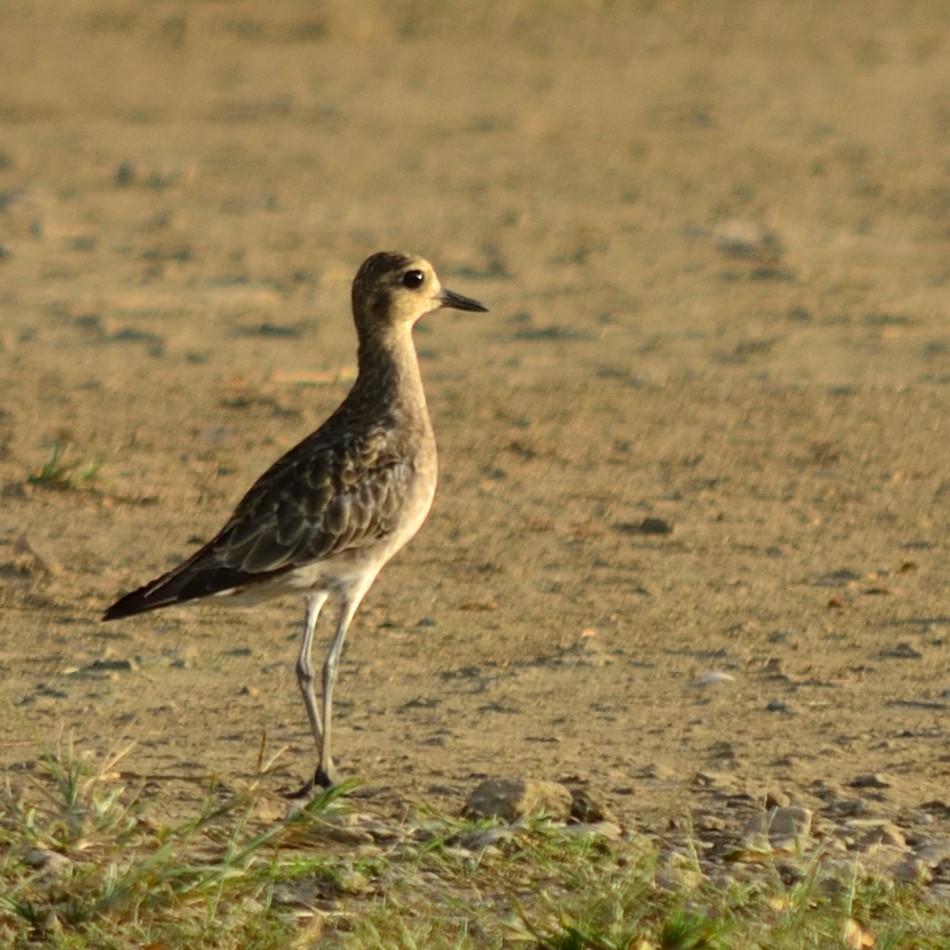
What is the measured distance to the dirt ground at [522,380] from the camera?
643 centimetres

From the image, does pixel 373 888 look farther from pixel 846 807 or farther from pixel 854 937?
pixel 846 807

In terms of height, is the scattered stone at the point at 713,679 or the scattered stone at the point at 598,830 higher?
the scattered stone at the point at 713,679

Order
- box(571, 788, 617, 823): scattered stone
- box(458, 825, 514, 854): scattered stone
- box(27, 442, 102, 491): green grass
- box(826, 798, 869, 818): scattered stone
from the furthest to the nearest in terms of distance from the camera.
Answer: box(27, 442, 102, 491): green grass, box(826, 798, 869, 818): scattered stone, box(571, 788, 617, 823): scattered stone, box(458, 825, 514, 854): scattered stone

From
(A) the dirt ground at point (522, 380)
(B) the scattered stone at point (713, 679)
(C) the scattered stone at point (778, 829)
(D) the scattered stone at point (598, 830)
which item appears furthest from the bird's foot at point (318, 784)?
(B) the scattered stone at point (713, 679)

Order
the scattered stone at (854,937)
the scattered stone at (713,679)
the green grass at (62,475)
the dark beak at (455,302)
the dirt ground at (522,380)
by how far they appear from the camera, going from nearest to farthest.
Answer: the scattered stone at (854,937) < the dirt ground at (522,380) < the scattered stone at (713,679) < the dark beak at (455,302) < the green grass at (62,475)

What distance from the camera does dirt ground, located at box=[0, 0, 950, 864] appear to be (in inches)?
253

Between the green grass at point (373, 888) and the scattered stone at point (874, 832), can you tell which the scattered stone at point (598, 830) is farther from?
the scattered stone at point (874, 832)

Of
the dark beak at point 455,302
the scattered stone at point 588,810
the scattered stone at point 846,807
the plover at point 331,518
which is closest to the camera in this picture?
the scattered stone at point 588,810

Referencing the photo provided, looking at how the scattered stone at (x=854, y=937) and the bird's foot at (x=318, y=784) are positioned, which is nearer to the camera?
the scattered stone at (x=854, y=937)

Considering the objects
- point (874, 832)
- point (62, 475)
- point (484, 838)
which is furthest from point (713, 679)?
point (62, 475)

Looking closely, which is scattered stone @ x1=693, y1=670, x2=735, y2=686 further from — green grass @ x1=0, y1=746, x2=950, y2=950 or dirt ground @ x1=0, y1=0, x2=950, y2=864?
green grass @ x1=0, y1=746, x2=950, y2=950

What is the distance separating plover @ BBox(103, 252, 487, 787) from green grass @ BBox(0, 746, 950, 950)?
2.00 ft

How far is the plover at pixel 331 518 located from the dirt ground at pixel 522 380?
35 centimetres

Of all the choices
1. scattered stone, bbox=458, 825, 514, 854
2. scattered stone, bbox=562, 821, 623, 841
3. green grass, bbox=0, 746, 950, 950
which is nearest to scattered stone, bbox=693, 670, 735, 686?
scattered stone, bbox=562, 821, 623, 841
